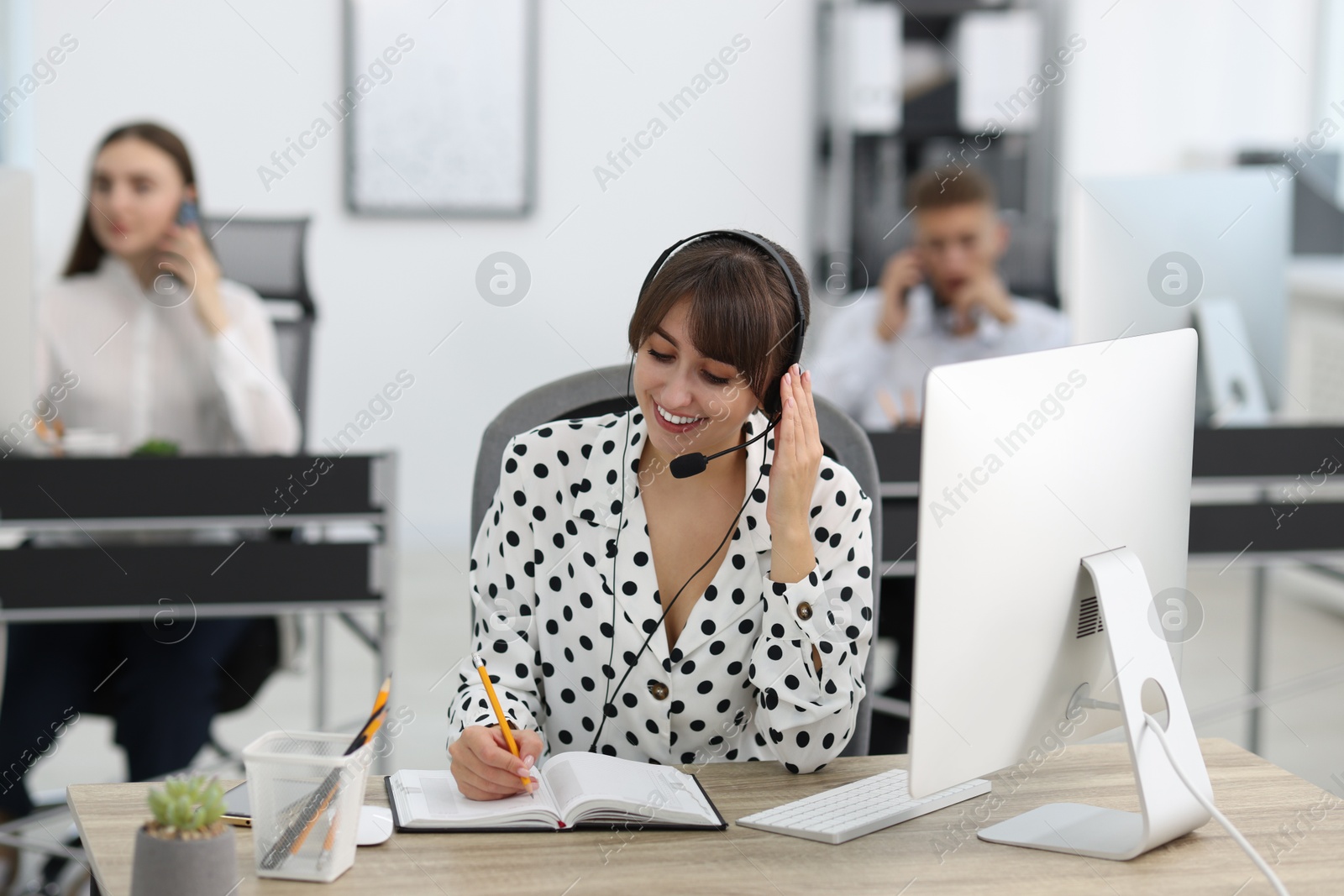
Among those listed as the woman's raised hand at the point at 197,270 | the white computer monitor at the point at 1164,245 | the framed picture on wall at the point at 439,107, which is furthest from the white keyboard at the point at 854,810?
the framed picture on wall at the point at 439,107

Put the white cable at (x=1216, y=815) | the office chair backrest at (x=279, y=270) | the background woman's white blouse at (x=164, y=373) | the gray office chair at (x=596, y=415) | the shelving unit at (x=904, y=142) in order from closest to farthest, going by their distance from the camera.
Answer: the white cable at (x=1216, y=815) < the gray office chair at (x=596, y=415) < the background woman's white blouse at (x=164, y=373) < the office chair backrest at (x=279, y=270) < the shelving unit at (x=904, y=142)

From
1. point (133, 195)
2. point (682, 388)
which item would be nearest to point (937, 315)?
point (133, 195)

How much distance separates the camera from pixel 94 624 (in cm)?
217

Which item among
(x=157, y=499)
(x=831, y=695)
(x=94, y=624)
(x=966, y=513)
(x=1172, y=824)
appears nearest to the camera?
(x=966, y=513)

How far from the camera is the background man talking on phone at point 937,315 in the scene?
2.94 meters

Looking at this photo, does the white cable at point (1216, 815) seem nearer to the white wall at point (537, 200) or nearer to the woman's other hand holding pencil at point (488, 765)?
the woman's other hand holding pencil at point (488, 765)

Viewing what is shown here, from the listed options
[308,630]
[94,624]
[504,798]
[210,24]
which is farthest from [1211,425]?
[210,24]

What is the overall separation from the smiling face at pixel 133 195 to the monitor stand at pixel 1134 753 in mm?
2029

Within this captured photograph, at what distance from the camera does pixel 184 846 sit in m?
0.86

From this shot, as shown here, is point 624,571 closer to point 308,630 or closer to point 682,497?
point 682,497

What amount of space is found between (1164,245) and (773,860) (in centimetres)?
160

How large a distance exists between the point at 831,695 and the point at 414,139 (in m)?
3.65

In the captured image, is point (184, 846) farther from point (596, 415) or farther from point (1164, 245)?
point (1164, 245)

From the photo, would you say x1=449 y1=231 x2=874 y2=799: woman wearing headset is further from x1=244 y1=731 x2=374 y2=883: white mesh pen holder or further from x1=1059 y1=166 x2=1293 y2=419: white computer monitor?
x1=1059 y1=166 x2=1293 y2=419: white computer monitor
